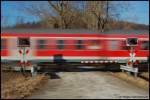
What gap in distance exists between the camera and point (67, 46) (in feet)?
96.3

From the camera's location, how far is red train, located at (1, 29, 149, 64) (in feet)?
95.3

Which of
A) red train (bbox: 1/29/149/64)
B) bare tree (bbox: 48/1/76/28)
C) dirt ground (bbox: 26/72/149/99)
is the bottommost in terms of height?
dirt ground (bbox: 26/72/149/99)

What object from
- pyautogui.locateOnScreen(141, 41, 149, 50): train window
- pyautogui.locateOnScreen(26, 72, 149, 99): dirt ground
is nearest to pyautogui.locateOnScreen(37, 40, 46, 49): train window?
pyautogui.locateOnScreen(141, 41, 149, 50): train window

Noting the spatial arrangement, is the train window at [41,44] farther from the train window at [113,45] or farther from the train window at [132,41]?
the train window at [132,41]

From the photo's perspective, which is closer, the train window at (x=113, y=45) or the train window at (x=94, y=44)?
the train window at (x=94, y=44)

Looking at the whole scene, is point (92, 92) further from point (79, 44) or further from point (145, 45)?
point (145, 45)

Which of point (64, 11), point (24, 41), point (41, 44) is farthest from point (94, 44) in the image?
point (64, 11)

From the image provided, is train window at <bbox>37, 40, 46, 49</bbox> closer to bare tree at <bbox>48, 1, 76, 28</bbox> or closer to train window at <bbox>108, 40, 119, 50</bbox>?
train window at <bbox>108, 40, 119, 50</bbox>

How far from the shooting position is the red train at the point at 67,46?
95.3 ft

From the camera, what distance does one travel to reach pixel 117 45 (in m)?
29.8

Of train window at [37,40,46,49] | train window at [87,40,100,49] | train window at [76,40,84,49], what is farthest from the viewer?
train window at [87,40,100,49]

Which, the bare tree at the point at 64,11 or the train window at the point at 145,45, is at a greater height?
the bare tree at the point at 64,11

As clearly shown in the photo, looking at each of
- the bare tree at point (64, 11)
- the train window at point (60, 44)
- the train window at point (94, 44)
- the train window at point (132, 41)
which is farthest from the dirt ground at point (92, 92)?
the bare tree at point (64, 11)

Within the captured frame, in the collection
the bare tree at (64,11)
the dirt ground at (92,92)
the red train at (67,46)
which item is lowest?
the dirt ground at (92,92)
